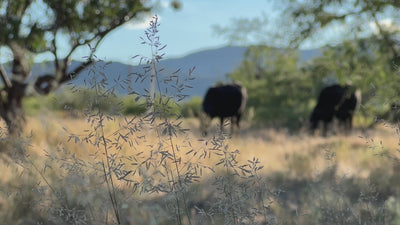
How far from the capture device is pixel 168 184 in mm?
3119

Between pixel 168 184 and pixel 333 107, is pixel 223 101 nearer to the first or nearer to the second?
pixel 333 107

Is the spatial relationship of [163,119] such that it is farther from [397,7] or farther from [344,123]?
[344,123]

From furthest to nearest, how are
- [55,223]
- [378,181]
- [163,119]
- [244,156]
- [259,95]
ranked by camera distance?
[259,95], [244,156], [378,181], [55,223], [163,119]

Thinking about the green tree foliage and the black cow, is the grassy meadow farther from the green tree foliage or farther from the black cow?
the green tree foliage

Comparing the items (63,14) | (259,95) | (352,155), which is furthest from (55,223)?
(259,95)

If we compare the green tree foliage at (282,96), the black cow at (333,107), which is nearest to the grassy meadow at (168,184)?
the black cow at (333,107)

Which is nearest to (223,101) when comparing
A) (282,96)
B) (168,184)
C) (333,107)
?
(333,107)

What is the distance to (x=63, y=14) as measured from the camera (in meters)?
11.1

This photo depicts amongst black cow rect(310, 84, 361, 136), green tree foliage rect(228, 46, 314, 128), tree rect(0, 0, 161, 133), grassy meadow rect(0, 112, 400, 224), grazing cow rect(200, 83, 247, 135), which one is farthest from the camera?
green tree foliage rect(228, 46, 314, 128)

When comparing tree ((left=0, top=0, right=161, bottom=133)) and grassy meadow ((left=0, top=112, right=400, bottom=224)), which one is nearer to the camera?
grassy meadow ((left=0, top=112, right=400, bottom=224))

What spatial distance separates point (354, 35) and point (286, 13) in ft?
5.07

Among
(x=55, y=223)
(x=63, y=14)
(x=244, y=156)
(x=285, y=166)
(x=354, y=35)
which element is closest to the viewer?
(x=55, y=223)

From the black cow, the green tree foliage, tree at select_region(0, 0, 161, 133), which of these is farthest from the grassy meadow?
the green tree foliage

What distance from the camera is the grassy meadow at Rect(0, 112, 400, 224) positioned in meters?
2.47
